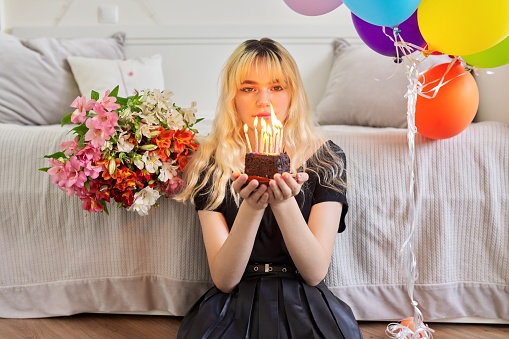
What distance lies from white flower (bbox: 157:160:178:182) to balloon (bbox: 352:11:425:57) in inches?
23.0

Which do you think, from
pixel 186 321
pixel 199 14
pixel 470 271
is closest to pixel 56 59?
pixel 199 14

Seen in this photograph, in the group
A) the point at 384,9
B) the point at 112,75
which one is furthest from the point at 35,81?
the point at 384,9

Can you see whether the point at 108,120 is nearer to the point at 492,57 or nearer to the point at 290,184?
the point at 290,184

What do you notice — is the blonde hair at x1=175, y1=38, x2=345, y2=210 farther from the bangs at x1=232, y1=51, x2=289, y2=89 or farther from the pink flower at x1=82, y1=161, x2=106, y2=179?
the pink flower at x1=82, y1=161, x2=106, y2=179

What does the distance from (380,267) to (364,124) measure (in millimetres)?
710

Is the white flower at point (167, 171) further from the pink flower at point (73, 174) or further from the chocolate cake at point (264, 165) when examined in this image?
the chocolate cake at point (264, 165)

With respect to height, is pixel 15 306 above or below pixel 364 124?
below

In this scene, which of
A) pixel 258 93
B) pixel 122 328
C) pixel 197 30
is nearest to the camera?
pixel 258 93

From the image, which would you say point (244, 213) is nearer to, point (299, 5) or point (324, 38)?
point (299, 5)

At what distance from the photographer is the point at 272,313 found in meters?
1.30

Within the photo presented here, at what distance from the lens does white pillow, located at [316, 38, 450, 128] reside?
2109 mm

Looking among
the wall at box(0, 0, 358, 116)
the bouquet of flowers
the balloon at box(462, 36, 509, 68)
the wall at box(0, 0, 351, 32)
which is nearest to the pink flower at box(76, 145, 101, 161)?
the bouquet of flowers

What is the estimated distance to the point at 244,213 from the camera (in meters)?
1.23

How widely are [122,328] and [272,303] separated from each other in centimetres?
54
